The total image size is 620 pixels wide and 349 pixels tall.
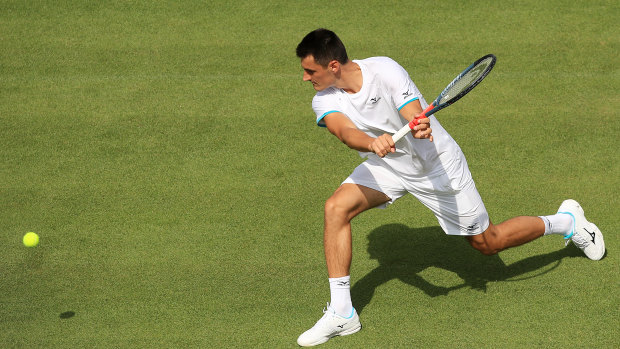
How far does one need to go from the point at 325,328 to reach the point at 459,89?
2.13m

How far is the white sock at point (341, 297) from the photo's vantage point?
6016mm

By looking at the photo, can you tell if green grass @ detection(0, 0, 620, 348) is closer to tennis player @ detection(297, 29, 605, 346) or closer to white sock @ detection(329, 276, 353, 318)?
white sock @ detection(329, 276, 353, 318)

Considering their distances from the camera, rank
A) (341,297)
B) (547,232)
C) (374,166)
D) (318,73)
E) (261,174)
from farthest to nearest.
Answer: (261,174)
(547,232)
(374,166)
(341,297)
(318,73)

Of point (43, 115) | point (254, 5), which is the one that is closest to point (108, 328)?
point (43, 115)

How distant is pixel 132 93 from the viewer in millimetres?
9250

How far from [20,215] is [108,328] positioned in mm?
1981

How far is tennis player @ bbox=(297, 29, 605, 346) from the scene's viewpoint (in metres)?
5.80

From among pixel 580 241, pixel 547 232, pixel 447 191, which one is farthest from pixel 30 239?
pixel 580 241

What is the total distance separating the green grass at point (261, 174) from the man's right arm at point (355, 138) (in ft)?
5.15

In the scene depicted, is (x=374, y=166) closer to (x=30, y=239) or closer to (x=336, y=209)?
(x=336, y=209)

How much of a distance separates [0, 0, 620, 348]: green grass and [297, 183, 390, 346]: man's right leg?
0.43 ft

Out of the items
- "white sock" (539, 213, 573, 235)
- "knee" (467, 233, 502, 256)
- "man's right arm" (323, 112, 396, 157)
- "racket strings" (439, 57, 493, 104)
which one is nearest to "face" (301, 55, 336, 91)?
"man's right arm" (323, 112, 396, 157)

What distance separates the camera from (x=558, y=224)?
21.8 ft

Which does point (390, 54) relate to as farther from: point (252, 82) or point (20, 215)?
point (20, 215)
